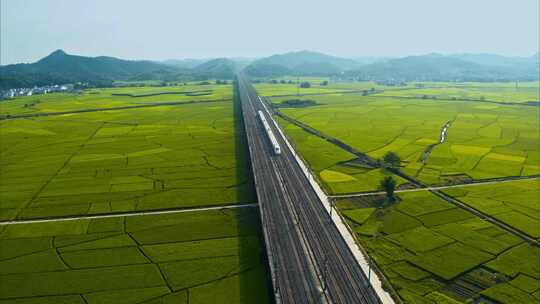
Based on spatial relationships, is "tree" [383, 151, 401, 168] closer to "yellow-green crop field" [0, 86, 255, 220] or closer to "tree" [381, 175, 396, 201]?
"tree" [381, 175, 396, 201]

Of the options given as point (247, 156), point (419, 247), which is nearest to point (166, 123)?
point (247, 156)

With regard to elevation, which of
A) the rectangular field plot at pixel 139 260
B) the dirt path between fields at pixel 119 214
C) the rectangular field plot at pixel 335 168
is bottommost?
the rectangular field plot at pixel 139 260

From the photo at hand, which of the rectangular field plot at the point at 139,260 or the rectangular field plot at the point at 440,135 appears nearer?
the rectangular field plot at the point at 139,260

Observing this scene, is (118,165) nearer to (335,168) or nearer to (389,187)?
(335,168)

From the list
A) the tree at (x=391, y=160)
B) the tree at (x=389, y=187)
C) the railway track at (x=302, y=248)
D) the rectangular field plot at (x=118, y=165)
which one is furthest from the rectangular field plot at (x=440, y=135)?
the rectangular field plot at (x=118, y=165)

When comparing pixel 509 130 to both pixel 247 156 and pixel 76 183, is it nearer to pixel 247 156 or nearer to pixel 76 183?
pixel 247 156

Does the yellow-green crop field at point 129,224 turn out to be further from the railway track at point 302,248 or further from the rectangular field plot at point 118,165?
the railway track at point 302,248

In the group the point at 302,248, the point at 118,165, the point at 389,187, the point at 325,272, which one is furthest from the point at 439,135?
the point at 118,165
